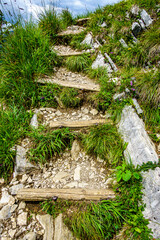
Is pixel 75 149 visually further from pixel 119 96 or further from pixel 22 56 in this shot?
pixel 22 56

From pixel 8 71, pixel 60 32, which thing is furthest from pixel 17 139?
A: pixel 60 32

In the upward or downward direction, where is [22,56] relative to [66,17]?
downward

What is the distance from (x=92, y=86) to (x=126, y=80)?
3.40ft

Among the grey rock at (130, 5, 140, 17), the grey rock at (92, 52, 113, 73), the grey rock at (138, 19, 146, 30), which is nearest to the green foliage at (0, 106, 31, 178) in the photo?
the grey rock at (92, 52, 113, 73)

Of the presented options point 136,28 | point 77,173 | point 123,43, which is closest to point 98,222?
point 77,173

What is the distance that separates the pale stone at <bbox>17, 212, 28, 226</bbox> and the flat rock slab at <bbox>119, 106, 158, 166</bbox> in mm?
2136

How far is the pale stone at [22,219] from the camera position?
2.49 meters

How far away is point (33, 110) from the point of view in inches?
159

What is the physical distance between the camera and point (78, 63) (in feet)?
17.4

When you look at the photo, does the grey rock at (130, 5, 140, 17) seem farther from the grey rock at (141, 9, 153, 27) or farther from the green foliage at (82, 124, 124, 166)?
the green foliage at (82, 124, 124, 166)

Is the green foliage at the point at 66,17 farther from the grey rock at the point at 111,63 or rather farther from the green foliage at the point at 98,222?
the green foliage at the point at 98,222

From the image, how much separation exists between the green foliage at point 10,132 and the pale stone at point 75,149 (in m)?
1.23

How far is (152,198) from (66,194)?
4.64 ft

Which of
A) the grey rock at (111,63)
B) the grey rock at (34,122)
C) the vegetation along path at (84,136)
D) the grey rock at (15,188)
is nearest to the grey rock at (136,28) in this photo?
the vegetation along path at (84,136)
